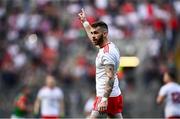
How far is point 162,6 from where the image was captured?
26938 millimetres

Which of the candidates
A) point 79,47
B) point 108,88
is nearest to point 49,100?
point 79,47

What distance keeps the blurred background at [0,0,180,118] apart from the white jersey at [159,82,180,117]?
642cm

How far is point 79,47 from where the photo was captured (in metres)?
26.1

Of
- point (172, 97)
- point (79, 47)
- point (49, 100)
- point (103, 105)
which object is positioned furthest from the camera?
point (79, 47)

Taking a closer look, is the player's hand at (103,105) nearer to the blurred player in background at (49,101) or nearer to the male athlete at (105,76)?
the male athlete at (105,76)

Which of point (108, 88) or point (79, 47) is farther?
point (79, 47)

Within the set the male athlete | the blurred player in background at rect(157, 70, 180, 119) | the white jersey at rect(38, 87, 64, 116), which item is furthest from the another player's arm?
the white jersey at rect(38, 87, 64, 116)

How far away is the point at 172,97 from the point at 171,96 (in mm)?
34

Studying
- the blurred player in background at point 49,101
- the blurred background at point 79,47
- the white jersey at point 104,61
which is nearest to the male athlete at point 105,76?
the white jersey at point 104,61

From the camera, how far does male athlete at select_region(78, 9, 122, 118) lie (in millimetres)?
12445

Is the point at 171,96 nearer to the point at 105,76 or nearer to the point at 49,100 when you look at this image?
the point at 49,100

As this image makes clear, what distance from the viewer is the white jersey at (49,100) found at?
2145 centimetres

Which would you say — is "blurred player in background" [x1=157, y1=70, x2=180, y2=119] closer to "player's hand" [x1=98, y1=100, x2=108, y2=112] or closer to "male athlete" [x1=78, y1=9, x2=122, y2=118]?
"male athlete" [x1=78, y1=9, x2=122, y2=118]

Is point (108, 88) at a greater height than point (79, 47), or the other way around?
point (79, 47)
